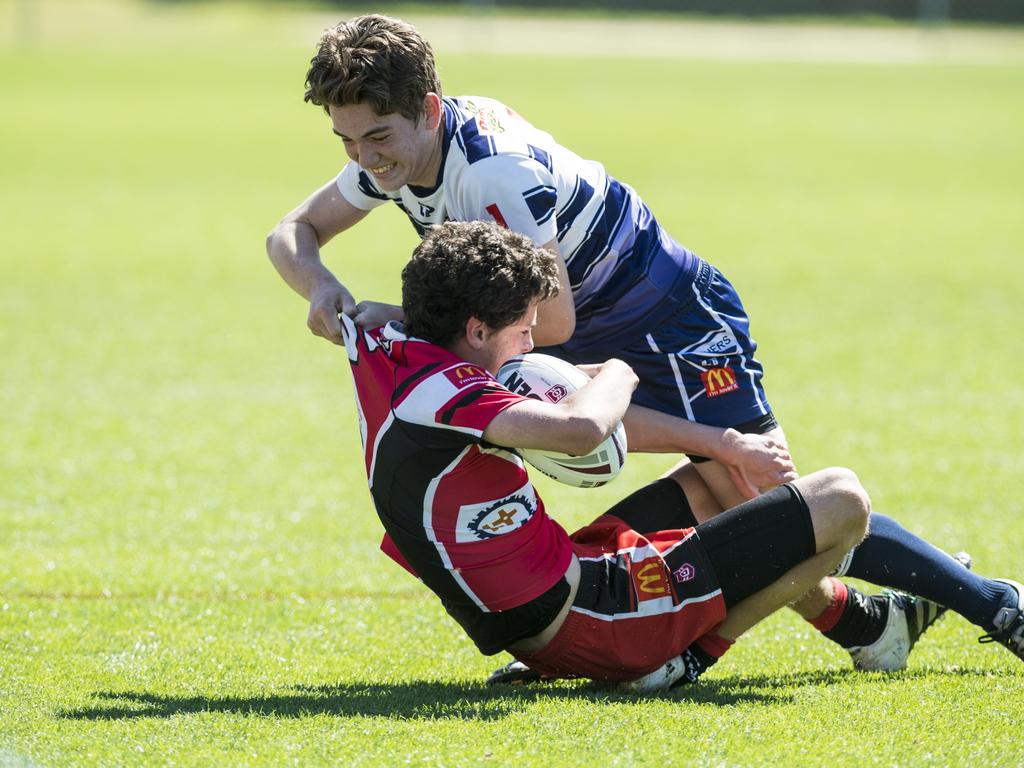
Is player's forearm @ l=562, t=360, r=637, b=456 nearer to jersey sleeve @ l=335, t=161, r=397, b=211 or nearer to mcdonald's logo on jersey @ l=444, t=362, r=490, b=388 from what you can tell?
mcdonald's logo on jersey @ l=444, t=362, r=490, b=388

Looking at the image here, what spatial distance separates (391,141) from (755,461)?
→ 5.48 ft

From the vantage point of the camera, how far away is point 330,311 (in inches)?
188

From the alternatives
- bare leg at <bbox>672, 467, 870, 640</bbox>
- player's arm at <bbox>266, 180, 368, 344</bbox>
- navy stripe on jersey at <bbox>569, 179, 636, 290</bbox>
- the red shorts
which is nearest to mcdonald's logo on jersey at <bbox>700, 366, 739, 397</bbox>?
navy stripe on jersey at <bbox>569, 179, 636, 290</bbox>

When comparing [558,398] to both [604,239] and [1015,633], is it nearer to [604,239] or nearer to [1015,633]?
[604,239]

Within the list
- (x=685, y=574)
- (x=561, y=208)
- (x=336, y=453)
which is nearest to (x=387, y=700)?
(x=685, y=574)

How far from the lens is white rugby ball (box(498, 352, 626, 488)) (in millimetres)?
4469

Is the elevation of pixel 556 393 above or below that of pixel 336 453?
above

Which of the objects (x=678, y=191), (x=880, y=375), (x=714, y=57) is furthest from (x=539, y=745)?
(x=714, y=57)

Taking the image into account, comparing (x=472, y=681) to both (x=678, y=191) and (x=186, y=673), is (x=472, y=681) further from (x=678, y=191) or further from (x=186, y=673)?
(x=678, y=191)

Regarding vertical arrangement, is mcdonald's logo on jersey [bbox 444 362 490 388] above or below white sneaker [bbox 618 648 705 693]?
above

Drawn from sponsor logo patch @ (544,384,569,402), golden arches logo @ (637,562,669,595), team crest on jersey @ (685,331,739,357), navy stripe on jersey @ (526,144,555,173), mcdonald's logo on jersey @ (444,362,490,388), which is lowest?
golden arches logo @ (637,562,669,595)

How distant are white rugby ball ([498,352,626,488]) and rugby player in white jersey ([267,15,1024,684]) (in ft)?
0.73

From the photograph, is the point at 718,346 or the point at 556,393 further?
the point at 718,346

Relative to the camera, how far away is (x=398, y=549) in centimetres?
461
